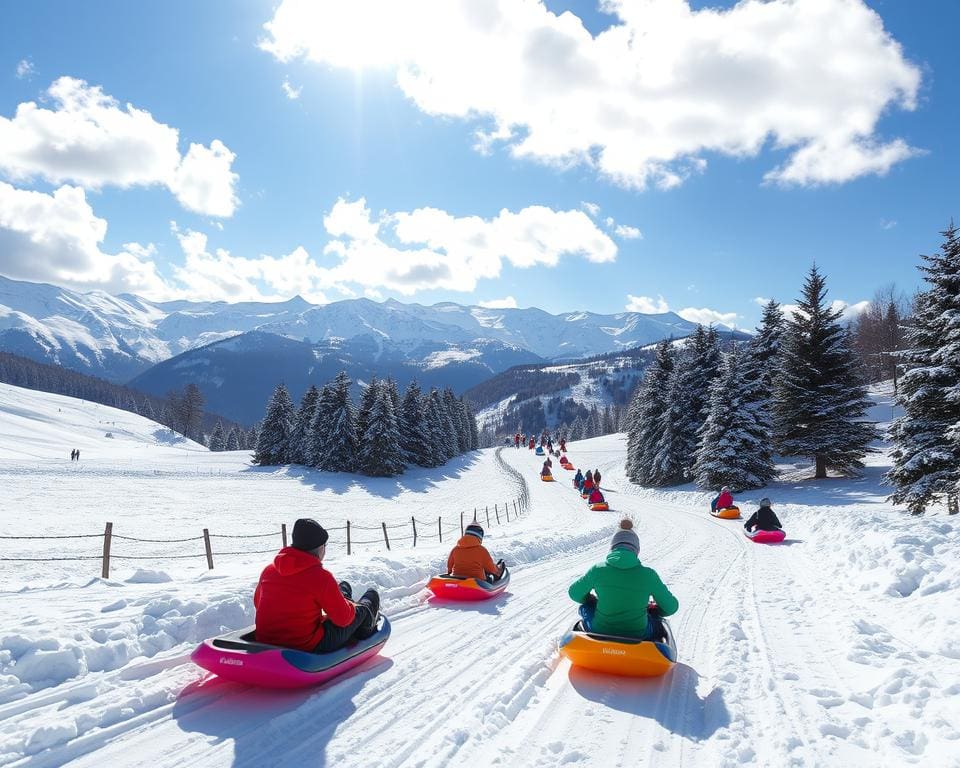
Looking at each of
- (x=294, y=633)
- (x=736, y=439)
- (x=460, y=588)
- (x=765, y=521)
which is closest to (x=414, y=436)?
(x=736, y=439)

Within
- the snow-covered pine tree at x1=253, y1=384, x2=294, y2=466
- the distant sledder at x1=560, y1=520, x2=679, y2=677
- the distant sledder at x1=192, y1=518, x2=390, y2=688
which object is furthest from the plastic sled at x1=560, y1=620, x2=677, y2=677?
the snow-covered pine tree at x1=253, y1=384, x2=294, y2=466

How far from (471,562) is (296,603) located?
15.3 feet

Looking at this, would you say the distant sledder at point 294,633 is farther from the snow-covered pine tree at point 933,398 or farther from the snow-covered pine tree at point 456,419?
the snow-covered pine tree at point 456,419

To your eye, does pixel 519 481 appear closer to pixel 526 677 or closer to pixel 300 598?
pixel 526 677

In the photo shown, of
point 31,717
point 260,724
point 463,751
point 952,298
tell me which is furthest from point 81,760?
point 952,298

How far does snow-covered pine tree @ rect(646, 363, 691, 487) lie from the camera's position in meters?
35.5

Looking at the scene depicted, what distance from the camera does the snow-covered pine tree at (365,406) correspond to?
50938 mm

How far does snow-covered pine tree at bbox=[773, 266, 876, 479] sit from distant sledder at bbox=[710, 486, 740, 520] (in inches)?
309

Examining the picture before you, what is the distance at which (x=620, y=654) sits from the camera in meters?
5.63

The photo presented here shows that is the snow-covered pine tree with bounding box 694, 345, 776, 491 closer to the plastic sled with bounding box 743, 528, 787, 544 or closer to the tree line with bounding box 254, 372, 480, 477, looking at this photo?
the plastic sled with bounding box 743, 528, 787, 544

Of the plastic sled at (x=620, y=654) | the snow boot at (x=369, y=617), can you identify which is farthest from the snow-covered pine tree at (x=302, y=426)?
the plastic sled at (x=620, y=654)

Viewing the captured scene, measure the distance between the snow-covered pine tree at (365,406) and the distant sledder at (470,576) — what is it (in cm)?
4209

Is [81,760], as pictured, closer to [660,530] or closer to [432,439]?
[660,530]

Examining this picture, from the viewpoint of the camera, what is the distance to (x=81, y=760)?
3.93 metres
